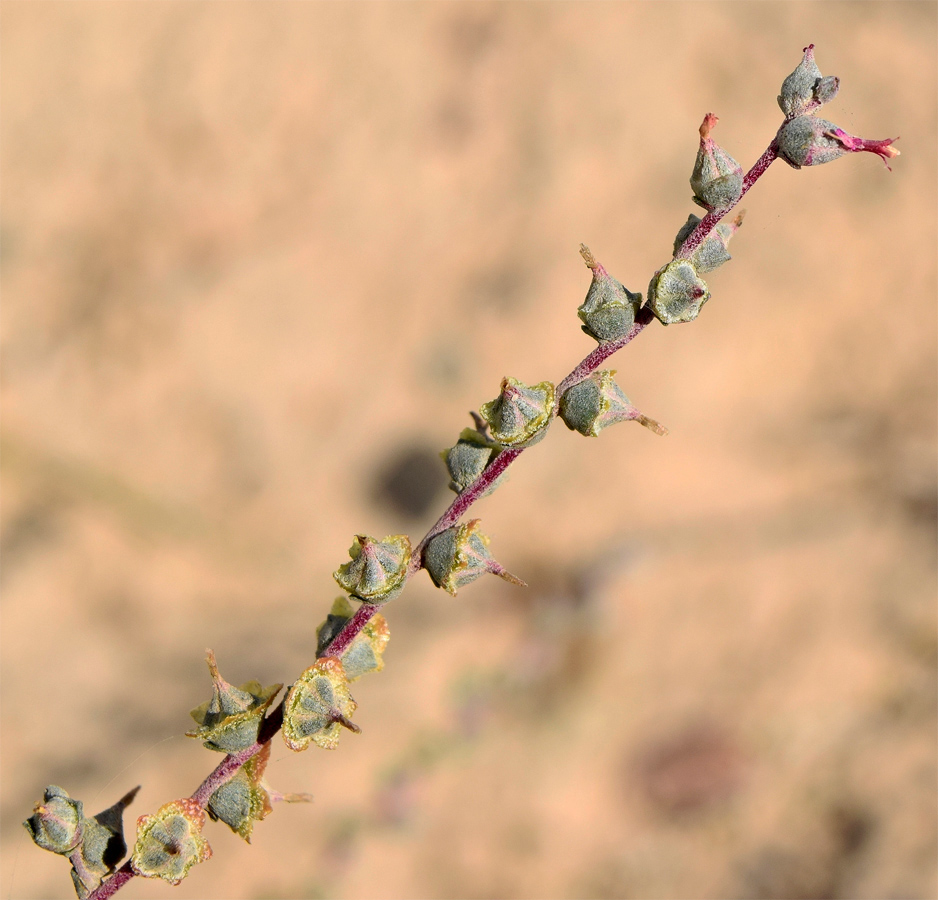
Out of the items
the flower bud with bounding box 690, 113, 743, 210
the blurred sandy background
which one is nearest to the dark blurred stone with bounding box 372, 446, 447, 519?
the blurred sandy background

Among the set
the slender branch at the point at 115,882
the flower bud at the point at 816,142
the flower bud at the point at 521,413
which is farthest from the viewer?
the slender branch at the point at 115,882

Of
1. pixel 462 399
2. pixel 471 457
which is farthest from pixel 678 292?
pixel 462 399

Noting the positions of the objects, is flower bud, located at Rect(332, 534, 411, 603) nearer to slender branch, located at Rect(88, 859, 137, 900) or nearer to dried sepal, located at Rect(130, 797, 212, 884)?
dried sepal, located at Rect(130, 797, 212, 884)

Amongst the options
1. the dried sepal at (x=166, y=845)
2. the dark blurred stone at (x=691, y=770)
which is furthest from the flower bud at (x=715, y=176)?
the dark blurred stone at (x=691, y=770)

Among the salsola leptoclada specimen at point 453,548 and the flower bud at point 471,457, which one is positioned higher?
the flower bud at point 471,457

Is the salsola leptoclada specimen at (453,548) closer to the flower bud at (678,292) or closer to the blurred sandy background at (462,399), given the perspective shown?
the flower bud at (678,292)

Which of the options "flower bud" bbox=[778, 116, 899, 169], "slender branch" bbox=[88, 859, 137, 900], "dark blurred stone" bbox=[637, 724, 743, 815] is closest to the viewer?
"flower bud" bbox=[778, 116, 899, 169]
